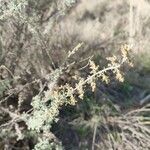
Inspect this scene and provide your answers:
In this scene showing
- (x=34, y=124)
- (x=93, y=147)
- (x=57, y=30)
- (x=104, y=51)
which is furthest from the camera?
(x=104, y=51)

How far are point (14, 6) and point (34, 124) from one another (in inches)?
23.4

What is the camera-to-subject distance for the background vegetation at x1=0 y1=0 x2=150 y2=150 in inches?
113

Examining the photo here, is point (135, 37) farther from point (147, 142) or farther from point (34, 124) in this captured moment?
point (34, 124)

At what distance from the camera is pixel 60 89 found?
9.69 ft

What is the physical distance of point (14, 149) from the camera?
132 inches

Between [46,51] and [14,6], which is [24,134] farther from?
[14,6]

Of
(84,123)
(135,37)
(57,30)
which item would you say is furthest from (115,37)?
(84,123)

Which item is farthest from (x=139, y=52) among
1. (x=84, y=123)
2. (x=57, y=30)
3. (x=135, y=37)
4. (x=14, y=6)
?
(x=14, y=6)

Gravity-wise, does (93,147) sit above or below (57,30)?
below

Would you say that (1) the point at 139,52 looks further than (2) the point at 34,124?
Yes

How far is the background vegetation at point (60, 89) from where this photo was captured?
2.87 metres

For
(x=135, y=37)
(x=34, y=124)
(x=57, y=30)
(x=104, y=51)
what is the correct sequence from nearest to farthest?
(x=34, y=124), (x=57, y=30), (x=104, y=51), (x=135, y=37)

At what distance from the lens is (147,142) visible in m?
3.69

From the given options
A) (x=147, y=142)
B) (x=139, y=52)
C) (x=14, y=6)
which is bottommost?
(x=147, y=142)
